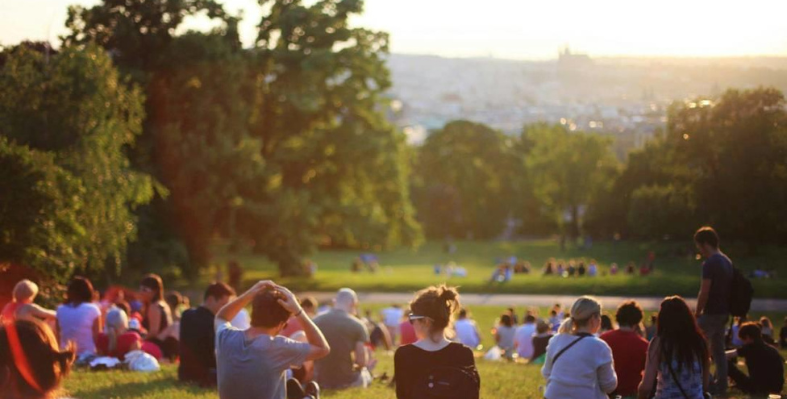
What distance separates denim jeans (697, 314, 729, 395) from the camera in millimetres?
12086

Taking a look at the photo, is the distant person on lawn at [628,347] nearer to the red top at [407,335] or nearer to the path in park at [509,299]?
the red top at [407,335]

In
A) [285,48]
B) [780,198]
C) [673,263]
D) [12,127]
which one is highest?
[285,48]

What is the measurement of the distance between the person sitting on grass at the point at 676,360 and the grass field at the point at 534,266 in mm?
13753

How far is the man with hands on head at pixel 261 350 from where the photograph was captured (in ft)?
23.5

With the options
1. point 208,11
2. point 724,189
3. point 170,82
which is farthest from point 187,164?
point 724,189

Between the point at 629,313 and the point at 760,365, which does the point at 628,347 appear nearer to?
the point at 629,313

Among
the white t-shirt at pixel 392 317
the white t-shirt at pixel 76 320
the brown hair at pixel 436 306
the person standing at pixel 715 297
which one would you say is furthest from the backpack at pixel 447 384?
the white t-shirt at pixel 392 317

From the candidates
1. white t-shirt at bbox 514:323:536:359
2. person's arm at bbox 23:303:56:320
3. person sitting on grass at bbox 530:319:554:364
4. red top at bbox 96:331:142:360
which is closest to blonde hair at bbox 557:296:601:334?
person's arm at bbox 23:303:56:320

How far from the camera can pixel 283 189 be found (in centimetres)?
3988

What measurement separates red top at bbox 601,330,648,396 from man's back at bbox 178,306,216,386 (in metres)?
4.45

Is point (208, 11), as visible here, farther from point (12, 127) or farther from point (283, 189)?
point (12, 127)

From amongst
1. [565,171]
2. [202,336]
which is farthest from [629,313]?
[565,171]

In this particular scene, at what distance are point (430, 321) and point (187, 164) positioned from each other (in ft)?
99.0

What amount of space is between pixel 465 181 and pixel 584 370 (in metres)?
81.8
